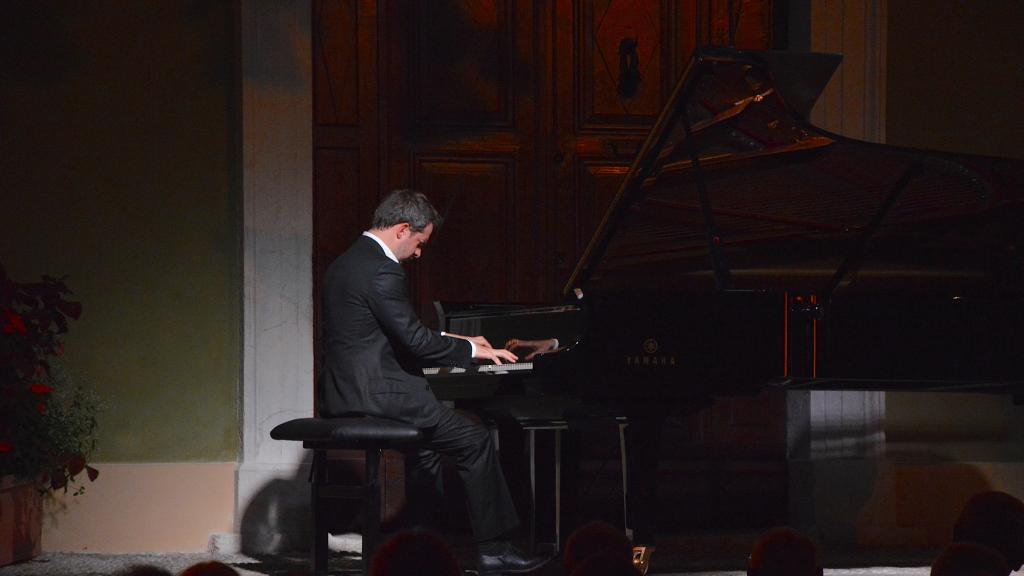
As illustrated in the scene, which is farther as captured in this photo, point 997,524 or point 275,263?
→ point 275,263

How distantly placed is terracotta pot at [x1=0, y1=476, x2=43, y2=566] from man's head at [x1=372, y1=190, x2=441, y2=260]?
170 cm

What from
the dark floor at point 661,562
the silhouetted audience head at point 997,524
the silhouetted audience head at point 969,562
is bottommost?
the dark floor at point 661,562

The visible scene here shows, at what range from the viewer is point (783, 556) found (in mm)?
1670

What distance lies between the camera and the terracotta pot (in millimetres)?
4445

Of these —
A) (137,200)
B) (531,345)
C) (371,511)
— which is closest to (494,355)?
(531,345)

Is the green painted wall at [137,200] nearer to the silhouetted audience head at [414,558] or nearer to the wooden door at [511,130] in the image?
the wooden door at [511,130]

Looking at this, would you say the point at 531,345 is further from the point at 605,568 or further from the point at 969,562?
the point at 605,568

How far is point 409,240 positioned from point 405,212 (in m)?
0.10

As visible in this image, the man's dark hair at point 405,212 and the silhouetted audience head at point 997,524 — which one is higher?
the man's dark hair at point 405,212

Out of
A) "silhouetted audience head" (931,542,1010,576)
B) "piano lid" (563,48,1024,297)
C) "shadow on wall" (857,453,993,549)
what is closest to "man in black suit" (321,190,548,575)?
"piano lid" (563,48,1024,297)

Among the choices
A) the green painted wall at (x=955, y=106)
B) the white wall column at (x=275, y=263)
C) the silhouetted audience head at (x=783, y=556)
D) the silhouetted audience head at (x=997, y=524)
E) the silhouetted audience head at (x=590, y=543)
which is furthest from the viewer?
the green painted wall at (x=955, y=106)

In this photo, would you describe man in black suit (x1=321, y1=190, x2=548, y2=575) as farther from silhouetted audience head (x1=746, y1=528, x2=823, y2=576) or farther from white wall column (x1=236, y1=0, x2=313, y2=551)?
silhouetted audience head (x1=746, y1=528, x2=823, y2=576)

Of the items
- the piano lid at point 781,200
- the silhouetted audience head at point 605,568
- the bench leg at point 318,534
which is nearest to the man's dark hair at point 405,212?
the piano lid at point 781,200

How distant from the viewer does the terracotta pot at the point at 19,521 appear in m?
4.45
